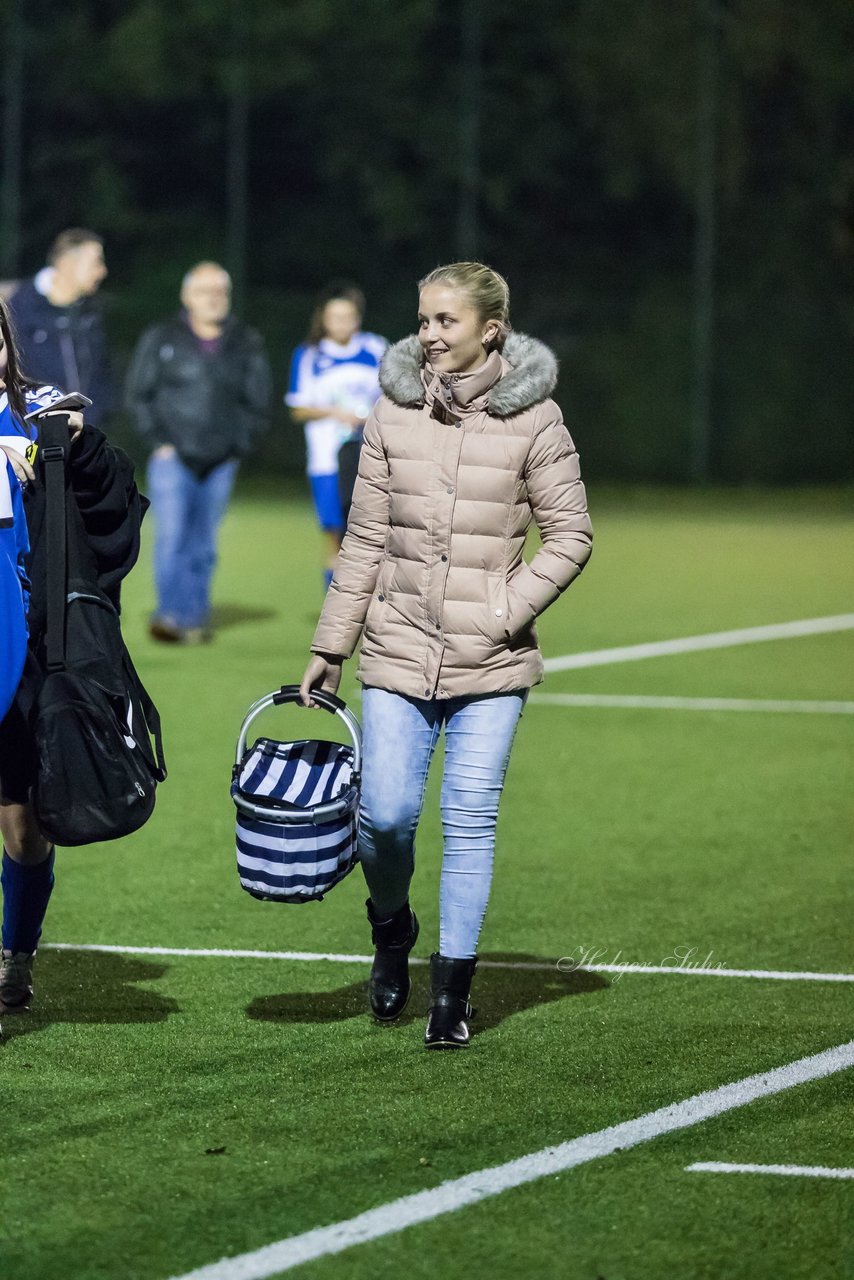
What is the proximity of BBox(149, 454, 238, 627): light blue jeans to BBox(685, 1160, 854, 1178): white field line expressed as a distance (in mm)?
9951

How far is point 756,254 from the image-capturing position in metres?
38.7

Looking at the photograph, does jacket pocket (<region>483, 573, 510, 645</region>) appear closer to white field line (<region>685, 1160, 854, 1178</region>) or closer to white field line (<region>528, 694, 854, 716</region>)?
white field line (<region>685, 1160, 854, 1178</region>)

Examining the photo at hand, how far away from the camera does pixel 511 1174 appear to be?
482cm

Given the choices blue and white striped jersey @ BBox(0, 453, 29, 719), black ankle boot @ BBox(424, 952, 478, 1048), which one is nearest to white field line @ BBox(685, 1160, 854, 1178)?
black ankle boot @ BBox(424, 952, 478, 1048)

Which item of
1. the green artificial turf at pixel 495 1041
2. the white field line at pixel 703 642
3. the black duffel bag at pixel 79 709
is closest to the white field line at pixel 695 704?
the green artificial turf at pixel 495 1041

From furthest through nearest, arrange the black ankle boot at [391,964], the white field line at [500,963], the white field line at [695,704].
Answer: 1. the white field line at [695,704]
2. the white field line at [500,963]
3. the black ankle boot at [391,964]

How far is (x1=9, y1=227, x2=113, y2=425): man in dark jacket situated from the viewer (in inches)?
518

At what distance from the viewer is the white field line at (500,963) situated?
6719 millimetres

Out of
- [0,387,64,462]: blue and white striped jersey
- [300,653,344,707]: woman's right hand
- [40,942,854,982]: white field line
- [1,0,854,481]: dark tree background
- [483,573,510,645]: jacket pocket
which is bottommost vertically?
[40,942,854,982]: white field line

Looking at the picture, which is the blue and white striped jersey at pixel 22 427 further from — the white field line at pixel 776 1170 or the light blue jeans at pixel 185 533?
the light blue jeans at pixel 185 533

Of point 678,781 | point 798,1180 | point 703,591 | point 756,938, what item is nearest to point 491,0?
point 703,591

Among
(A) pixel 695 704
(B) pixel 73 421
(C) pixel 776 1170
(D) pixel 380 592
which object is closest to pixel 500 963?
(D) pixel 380 592

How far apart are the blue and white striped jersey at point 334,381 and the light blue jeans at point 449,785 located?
9.41 m

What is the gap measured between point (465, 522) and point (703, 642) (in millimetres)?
9837
